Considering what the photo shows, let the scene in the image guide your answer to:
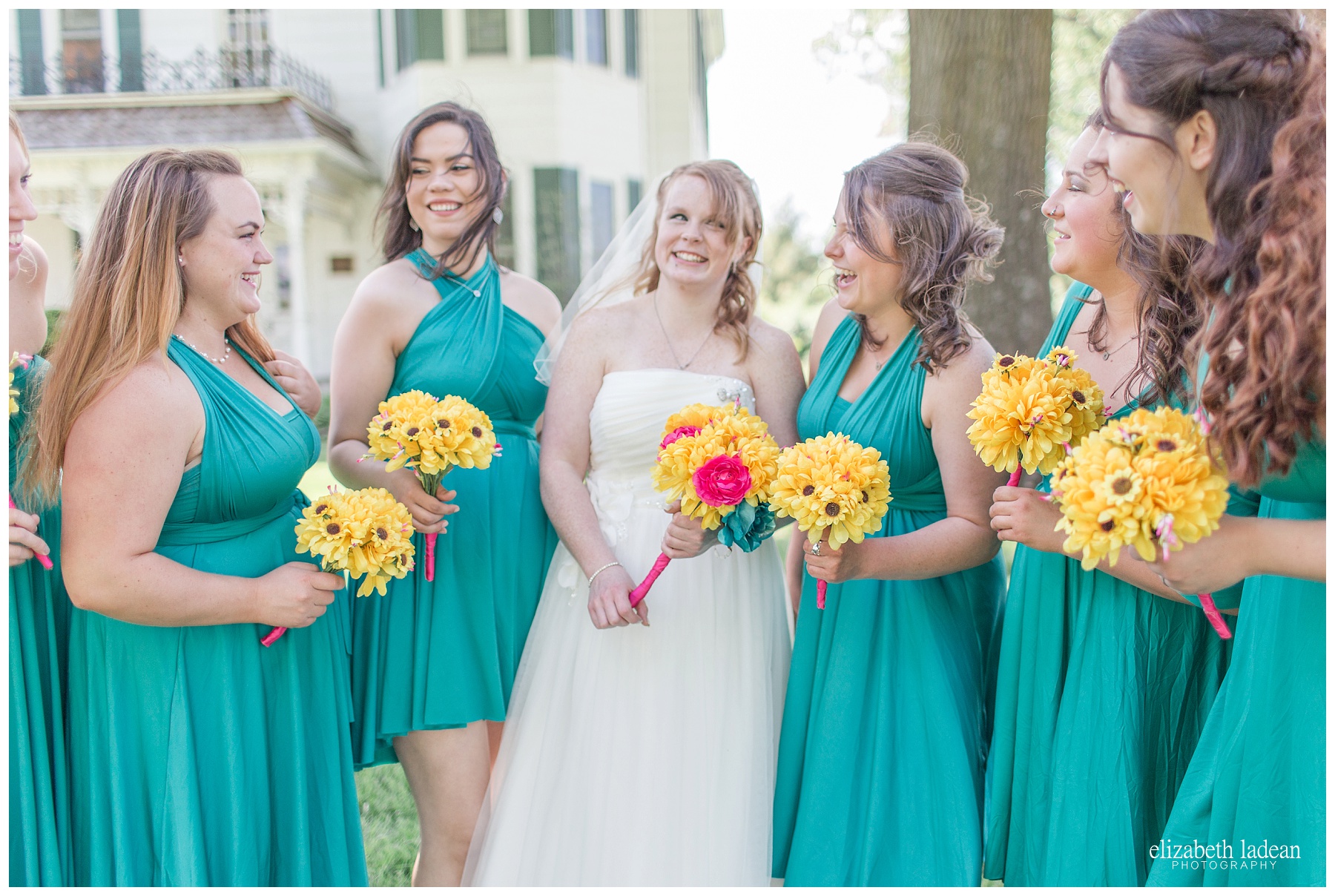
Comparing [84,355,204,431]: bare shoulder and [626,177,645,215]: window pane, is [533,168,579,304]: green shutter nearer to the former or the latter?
[626,177,645,215]: window pane

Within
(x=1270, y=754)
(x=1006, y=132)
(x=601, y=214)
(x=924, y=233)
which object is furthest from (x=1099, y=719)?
(x=601, y=214)

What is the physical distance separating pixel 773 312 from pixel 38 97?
19994 mm

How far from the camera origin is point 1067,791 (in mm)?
2812

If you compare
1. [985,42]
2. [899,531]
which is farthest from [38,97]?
[899,531]

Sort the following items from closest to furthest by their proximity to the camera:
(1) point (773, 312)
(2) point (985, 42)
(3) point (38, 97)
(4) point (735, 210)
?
(4) point (735, 210), (2) point (985, 42), (3) point (38, 97), (1) point (773, 312)

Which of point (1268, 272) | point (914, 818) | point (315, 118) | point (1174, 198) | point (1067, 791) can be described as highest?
point (315, 118)

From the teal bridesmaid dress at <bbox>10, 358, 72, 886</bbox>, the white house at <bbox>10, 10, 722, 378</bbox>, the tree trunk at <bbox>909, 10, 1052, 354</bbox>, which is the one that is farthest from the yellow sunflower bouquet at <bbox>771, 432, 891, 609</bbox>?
the white house at <bbox>10, 10, 722, 378</bbox>

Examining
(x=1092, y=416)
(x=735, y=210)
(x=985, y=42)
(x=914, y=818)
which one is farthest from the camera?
(x=985, y=42)

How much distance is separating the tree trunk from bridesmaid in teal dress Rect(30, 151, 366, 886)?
5113 mm

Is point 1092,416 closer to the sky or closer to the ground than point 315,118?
closer to the ground

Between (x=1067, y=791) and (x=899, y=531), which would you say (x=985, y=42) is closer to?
(x=899, y=531)

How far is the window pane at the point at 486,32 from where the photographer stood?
53.7ft

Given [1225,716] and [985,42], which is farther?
[985,42]

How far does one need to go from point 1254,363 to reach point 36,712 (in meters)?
3.45
